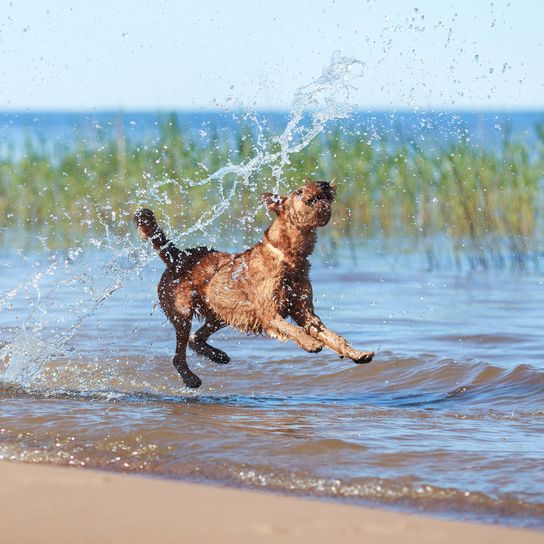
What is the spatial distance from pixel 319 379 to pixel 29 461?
3430 mm

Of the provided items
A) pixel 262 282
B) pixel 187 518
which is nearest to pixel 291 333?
pixel 262 282

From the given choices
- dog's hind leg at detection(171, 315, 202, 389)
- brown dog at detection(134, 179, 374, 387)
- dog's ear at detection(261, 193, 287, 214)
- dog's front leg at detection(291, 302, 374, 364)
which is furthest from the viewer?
dog's hind leg at detection(171, 315, 202, 389)

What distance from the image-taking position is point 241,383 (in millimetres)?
8711

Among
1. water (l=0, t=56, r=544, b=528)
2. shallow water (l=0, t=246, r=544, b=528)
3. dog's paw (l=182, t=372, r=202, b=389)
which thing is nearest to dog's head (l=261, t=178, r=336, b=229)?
water (l=0, t=56, r=544, b=528)

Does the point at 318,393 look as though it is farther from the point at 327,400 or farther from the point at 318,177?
the point at 318,177

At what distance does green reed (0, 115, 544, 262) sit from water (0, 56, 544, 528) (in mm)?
1158

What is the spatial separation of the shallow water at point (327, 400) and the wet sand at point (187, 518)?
0.28 meters

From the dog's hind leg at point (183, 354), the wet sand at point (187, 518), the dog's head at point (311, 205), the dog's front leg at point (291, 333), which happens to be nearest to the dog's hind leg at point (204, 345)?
the dog's hind leg at point (183, 354)

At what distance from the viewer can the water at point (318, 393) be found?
5.70 m

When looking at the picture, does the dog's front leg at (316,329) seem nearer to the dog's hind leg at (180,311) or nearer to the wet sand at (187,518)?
the dog's hind leg at (180,311)

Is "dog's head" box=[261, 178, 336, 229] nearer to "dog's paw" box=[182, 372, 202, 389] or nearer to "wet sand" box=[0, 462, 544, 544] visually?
"dog's paw" box=[182, 372, 202, 389]

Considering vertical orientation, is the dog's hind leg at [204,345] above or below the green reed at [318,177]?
below

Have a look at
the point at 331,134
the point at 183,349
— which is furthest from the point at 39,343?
the point at 331,134

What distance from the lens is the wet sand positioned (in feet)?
15.0
